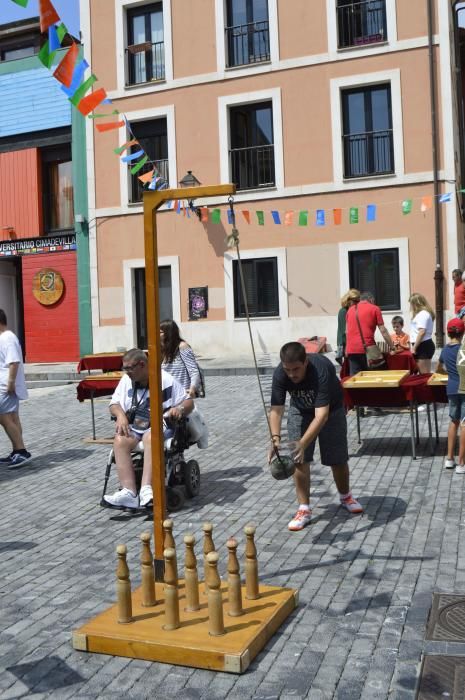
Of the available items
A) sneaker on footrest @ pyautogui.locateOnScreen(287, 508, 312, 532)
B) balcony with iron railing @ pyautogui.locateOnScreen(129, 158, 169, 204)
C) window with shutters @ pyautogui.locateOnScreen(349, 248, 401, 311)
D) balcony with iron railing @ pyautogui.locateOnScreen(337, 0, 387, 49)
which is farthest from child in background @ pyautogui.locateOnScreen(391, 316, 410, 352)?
balcony with iron railing @ pyautogui.locateOnScreen(129, 158, 169, 204)

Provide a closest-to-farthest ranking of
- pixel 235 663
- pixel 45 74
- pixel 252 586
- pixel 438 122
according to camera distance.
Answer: pixel 235 663, pixel 252 586, pixel 438 122, pixel 45 74

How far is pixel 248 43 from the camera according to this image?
21.2 m

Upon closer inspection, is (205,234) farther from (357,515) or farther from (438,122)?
(357,515)

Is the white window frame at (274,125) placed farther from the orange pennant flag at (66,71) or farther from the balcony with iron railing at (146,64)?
the orange pennant flag at (66,71)

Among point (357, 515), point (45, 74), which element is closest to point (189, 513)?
point (357, 515)

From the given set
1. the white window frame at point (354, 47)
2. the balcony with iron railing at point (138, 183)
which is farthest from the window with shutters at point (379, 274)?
the balcony with iron railing at point (138, 183)

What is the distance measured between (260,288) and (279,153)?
11.7ft

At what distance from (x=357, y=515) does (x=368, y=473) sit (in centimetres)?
150

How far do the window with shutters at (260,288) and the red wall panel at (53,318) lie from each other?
→ 200 inches

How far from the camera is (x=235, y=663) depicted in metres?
3.61

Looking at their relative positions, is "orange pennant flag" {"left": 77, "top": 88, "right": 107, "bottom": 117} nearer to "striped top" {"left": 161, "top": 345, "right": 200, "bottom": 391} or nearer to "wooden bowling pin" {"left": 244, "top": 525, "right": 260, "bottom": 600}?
"striped top" {"left": 161, "top": 345, "right": 200, "bottom": 391}

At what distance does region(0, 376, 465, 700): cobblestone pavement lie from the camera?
3.57m

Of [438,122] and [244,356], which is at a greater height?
[438,122]

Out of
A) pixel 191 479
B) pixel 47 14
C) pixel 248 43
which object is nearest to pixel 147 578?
pixel 191 479
